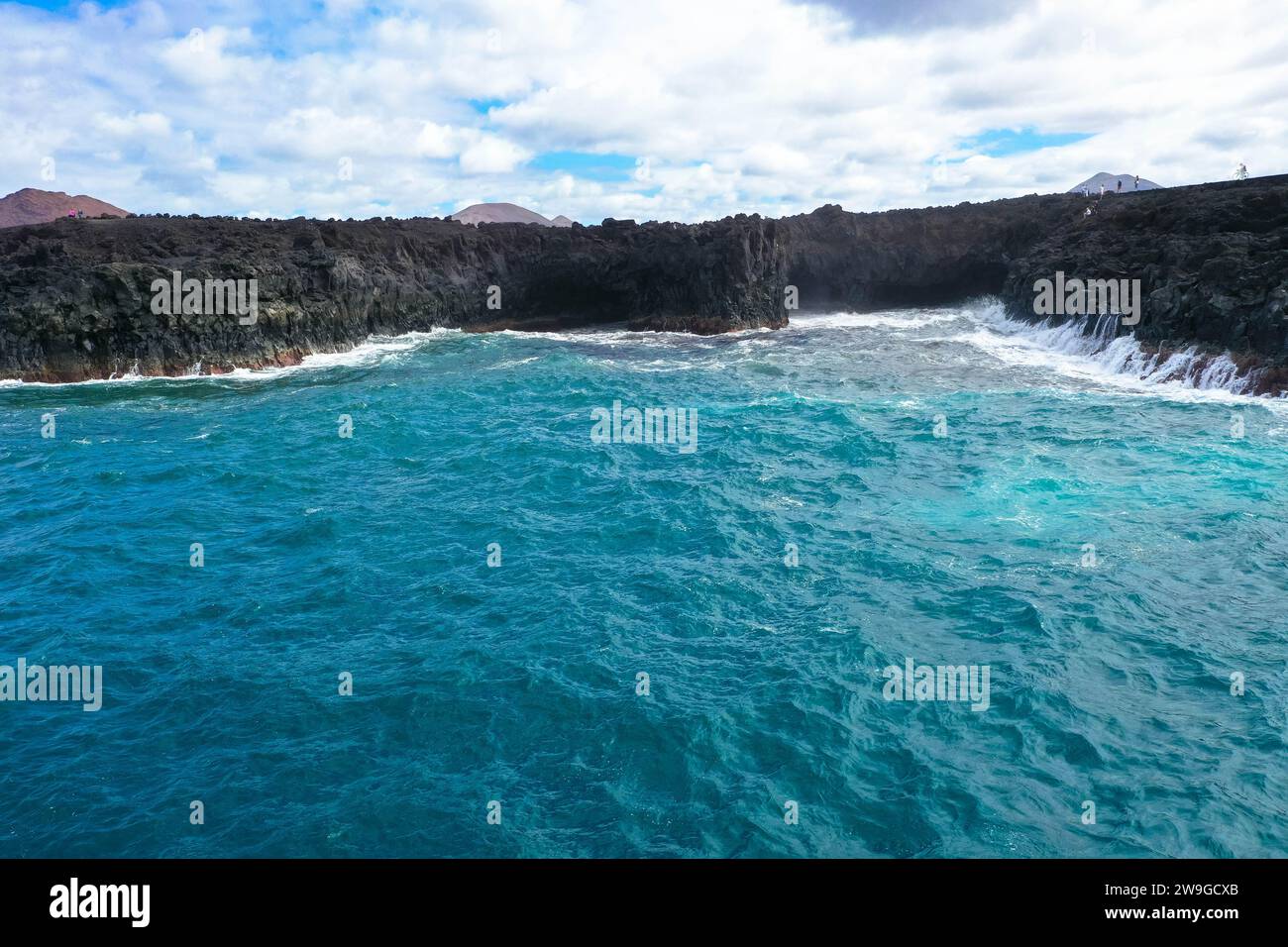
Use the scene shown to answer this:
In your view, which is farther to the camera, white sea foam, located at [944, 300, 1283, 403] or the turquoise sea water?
white sea foam, located at [944, 300, 1283, 403]

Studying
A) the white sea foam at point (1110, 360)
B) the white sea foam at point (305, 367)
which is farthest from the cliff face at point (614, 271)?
the white sea foam at point (1110, 360)

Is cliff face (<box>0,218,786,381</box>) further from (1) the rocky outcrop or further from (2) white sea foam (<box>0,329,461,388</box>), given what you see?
(1) the rocky outcrop

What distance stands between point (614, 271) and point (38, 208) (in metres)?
64.6

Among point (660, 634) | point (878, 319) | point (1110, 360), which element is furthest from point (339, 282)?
point (1110, 360)

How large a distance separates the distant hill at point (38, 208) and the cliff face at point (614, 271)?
30.3 metres

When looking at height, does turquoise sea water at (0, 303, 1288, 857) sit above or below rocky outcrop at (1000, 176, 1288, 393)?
below

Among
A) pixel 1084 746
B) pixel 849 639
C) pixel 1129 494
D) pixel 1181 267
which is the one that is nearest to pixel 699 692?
pixel 849 639

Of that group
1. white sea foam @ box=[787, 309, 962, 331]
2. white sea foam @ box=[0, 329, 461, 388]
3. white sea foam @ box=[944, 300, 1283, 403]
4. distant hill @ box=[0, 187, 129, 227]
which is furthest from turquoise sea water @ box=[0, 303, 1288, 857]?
distant hill @ box=[0, 187, 129, 227]

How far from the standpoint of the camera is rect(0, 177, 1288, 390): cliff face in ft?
145

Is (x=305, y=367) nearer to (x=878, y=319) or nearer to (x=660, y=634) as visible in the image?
(x=660, y=634)

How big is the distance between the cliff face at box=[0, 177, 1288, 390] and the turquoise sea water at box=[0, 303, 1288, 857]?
457 inches

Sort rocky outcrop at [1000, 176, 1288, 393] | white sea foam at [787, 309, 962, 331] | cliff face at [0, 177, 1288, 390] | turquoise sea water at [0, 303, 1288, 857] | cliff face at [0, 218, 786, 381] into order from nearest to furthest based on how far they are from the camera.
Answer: turquoise sea water at [0, 303, 1288, 857], rocky outcrop at [1000, 176, 1288, 393], cliff face at [0, 177, 1288, 390], cliff face at [0, 218, 786, 381], white sea foam at [787, 309, 962, 331]

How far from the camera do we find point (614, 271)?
65875mm

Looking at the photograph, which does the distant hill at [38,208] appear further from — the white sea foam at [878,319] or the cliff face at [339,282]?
the white sea foam at [878,319]
